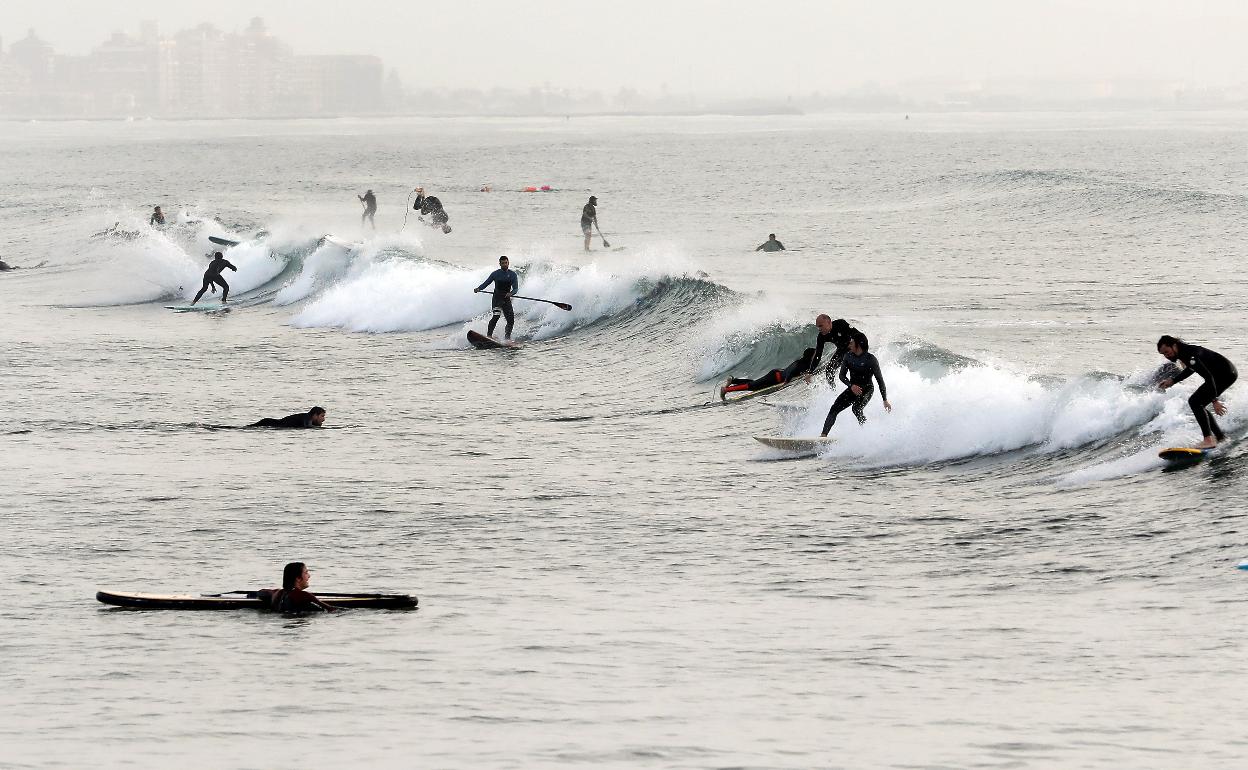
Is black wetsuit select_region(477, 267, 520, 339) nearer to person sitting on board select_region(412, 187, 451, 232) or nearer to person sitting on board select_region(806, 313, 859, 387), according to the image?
person sitting on board select_region(806, 313, 859, 387)

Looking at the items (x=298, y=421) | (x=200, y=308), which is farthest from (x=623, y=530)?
(x=200, y=308)

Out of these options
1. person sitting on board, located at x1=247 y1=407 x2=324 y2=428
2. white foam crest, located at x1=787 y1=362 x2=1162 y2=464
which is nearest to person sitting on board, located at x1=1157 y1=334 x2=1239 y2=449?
white foam crest, located at x1=787 y1=362 x2=1162 y2=464

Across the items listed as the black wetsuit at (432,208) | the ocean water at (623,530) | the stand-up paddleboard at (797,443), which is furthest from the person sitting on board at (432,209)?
the stand-up paddleboard at (797,443)

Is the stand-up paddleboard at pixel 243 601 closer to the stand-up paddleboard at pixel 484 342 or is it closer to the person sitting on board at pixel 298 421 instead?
the person sitting on board at pixel 298 421

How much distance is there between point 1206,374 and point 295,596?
8233 millimetres

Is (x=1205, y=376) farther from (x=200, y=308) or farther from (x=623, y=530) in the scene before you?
(x=200, y=308)

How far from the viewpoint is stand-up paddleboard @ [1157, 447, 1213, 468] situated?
1446 cm

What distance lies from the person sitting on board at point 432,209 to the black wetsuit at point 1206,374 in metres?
33.7

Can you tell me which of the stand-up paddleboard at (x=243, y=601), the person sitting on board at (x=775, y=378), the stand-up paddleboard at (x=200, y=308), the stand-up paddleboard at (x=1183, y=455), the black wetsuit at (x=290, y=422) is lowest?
the stand-up paddleboard at (x=200, y=308)

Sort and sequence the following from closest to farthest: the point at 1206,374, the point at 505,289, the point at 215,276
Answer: the point at 1206,374 → the point at 505,289 → the point at 215,276

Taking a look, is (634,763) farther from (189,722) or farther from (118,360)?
(118,360)

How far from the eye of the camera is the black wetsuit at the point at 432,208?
1846 inches

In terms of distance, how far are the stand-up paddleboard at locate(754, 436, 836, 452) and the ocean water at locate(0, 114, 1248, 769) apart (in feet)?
0.89

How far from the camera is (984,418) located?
17703 millimetres
